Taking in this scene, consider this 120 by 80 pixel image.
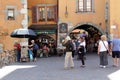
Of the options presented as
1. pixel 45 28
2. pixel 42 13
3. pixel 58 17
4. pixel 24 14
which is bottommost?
pixel 45 28

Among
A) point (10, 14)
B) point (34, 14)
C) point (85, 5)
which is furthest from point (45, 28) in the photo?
point (85, 5)

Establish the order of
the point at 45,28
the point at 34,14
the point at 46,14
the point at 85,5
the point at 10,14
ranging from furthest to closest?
1. the point at 46,14
2. the point at 34,14
3. the point at 45,28
4. the point at 85,5
5. the point at 10,14

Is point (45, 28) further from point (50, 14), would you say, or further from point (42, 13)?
point (42, 13)

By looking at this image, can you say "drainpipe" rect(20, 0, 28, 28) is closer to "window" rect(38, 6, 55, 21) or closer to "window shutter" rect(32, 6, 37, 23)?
"window shutter" rect(32, 6, 37, 23)

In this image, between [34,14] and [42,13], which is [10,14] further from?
[42,13]

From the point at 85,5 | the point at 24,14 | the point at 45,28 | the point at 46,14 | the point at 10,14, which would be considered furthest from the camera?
the point at 46,14

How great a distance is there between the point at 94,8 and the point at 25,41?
7.26 meters

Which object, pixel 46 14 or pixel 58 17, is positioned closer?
pixel 58 17

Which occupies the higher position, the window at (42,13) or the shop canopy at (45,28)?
the window at (42,13)

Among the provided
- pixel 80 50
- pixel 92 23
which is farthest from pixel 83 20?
pixel 80 50

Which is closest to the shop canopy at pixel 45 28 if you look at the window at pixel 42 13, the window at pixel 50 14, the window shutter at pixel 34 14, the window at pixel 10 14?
the window shutter at pixel 34 14

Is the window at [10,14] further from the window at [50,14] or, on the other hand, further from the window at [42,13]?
the window at [50,14]

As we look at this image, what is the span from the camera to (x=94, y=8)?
37.5 meters

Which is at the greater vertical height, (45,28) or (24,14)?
(24,14)
